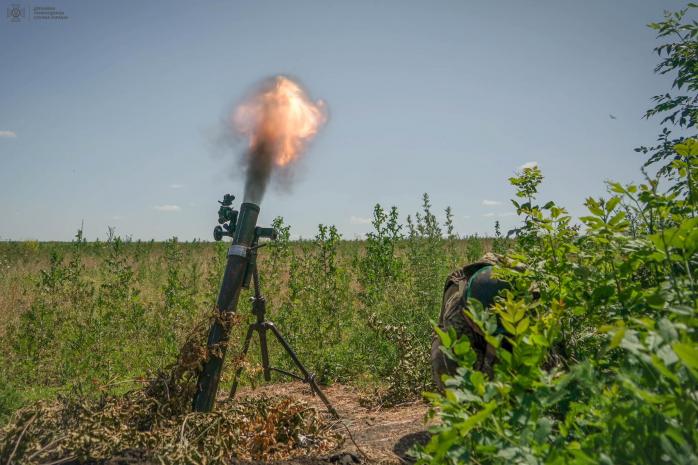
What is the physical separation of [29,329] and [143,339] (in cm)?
172

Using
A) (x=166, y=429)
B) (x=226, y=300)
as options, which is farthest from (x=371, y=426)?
(x=166, y=429)

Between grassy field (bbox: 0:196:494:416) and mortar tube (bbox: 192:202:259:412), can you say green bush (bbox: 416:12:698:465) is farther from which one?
grassy field (bbox: 0:196:494:416)

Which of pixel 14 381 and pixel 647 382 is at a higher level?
pixel 647 382

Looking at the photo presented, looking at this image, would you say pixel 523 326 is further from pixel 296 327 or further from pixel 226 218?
pixel 296 327

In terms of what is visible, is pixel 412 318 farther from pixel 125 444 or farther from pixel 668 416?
pixel 668 416

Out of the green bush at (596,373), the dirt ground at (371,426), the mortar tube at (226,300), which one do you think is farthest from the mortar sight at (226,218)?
the green bush at (596,373)

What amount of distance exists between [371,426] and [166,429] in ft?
7.33

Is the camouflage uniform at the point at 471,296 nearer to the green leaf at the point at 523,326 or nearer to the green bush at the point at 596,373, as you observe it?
the green bush at the point at 596,373

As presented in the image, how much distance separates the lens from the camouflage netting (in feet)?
11.7

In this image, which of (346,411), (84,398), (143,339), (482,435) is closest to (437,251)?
(346,411)

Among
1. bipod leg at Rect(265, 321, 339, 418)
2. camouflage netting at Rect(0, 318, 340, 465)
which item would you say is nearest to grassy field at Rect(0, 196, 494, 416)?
Answer: bipod leg at Rect(265, 321, 339, 418)

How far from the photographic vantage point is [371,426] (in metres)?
5.29

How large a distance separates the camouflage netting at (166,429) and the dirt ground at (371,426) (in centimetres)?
36

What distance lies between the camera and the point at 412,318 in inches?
288
